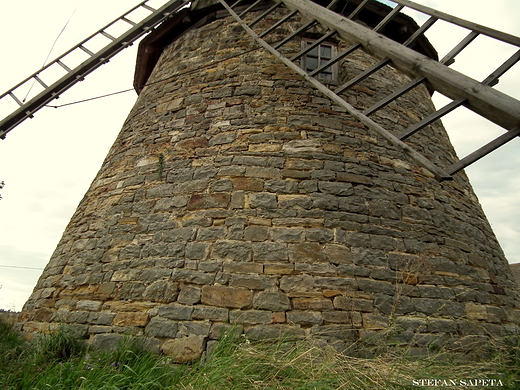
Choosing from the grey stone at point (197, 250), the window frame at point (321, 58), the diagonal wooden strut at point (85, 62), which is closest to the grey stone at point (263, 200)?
the grey stone at point (197, 250)

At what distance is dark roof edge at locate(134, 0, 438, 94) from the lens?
5.21 metres

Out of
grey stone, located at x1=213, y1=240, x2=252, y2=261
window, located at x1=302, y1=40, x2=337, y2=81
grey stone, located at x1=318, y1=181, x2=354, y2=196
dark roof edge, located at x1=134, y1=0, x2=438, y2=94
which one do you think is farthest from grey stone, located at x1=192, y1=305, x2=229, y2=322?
dark roof edge, located at x1=134, y1=0, x2=438, y2=94

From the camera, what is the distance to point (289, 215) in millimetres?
3289

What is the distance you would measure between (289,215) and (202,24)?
4069 millimetres

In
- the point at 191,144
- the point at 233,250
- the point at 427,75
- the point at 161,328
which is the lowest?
the point at 161,328

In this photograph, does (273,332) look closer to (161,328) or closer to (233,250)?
(233,250)

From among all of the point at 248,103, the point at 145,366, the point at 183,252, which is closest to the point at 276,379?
the point at 145,366

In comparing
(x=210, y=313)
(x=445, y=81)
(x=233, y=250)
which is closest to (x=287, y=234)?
(x=233, y=250)

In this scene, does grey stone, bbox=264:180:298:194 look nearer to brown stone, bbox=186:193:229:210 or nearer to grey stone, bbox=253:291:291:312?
brown stone, bbox=186:193:229:210

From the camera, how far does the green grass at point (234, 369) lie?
2043 millimetres

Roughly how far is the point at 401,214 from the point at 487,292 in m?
1.23

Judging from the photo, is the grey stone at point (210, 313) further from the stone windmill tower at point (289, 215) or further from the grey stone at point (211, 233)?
the grey stone at point (211, 233)

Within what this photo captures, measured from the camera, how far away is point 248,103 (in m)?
4.10

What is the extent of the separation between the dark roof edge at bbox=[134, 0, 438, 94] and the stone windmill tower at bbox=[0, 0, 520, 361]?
35.7 inches
